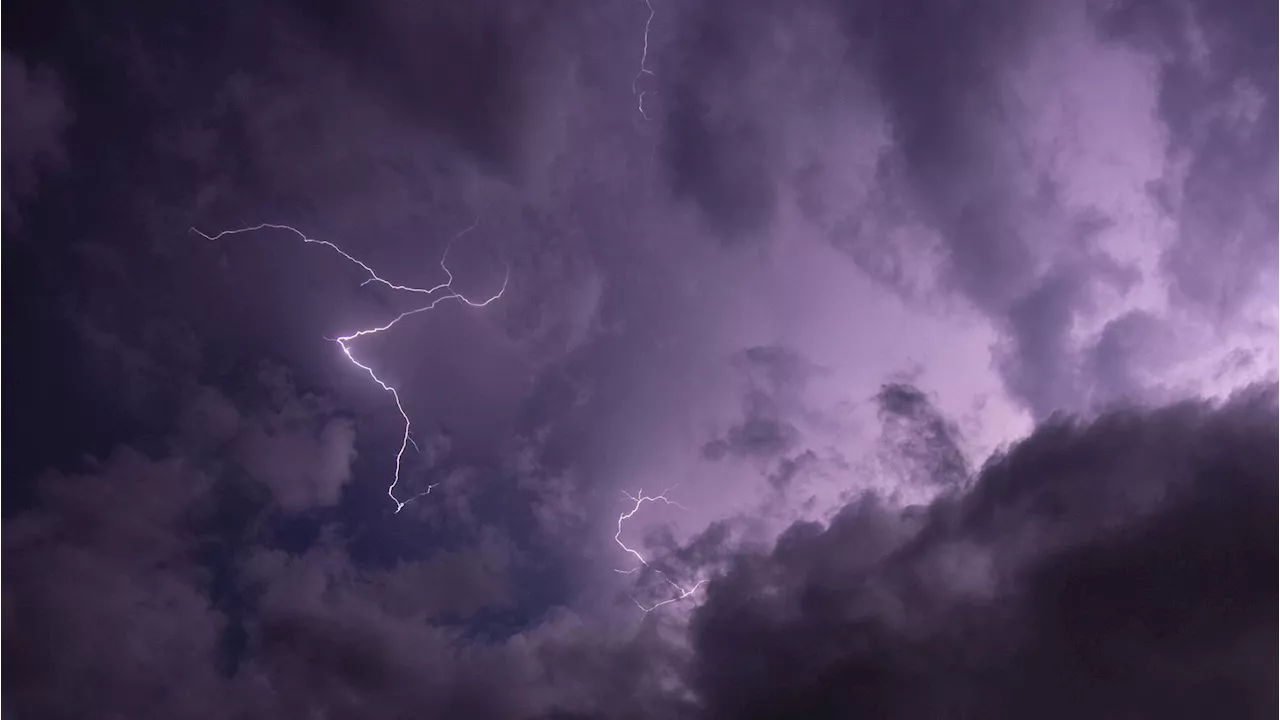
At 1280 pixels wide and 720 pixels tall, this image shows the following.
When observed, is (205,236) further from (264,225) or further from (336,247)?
(336,247)

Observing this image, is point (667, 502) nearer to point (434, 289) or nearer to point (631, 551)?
point (631, 551)

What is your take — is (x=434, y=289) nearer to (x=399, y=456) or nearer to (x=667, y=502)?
(x=399, y=456)

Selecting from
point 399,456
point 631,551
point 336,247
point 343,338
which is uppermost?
point 336,247

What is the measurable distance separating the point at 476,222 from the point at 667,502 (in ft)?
54.0

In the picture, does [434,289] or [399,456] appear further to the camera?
[399,456]

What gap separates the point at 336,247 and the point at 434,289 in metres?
5.30

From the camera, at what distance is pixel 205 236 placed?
35.6 metres

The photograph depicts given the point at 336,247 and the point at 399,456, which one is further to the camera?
the point at 399,456

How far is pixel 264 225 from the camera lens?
35.0m

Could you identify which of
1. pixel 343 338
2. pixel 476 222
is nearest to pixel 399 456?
pixel 343 338

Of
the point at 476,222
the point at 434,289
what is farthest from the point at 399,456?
the point at 476,222

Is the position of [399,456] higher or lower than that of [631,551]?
higher

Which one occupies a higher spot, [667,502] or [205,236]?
[205,236]

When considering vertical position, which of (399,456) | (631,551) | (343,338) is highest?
(343,338)
